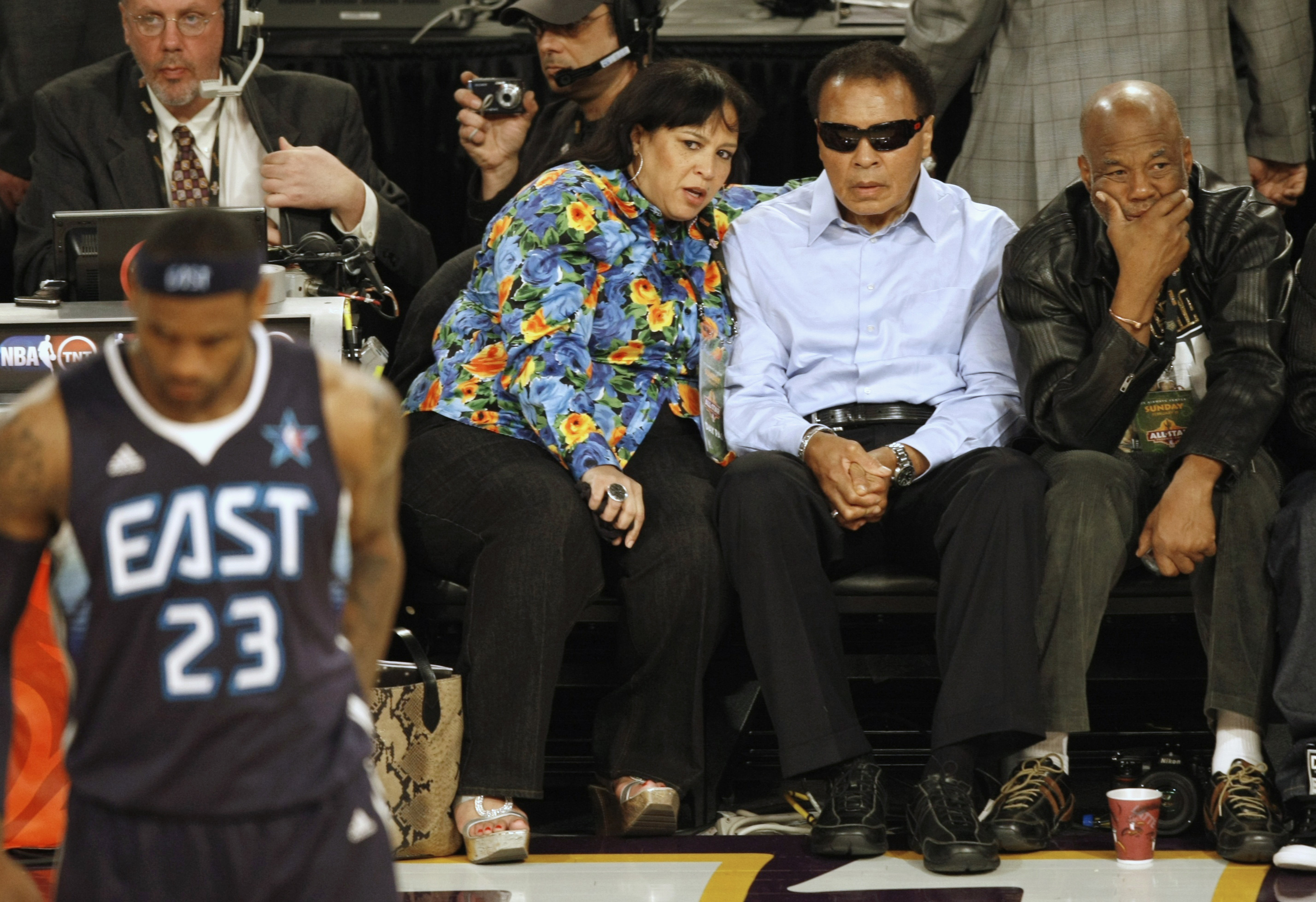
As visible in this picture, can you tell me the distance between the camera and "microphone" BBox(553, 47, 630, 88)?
12.9ft

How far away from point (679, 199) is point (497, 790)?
124 centimetres

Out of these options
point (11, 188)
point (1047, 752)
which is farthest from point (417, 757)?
point (11, 188)

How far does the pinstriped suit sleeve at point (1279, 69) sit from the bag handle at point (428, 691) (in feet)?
7.66

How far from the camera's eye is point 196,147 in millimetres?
3867

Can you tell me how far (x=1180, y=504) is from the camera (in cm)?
305

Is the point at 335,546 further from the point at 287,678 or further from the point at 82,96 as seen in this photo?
the point at 82,96

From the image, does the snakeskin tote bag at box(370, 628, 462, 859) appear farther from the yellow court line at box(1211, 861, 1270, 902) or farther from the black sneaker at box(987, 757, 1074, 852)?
the yellow court line at box(1211, 861, 1270, 902)

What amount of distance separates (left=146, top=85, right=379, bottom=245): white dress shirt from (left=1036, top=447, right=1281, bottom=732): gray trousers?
1684 mm

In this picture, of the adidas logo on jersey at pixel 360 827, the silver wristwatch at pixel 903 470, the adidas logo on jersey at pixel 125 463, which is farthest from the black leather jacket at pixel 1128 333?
the adidas logo on jersey at pixel 125 463

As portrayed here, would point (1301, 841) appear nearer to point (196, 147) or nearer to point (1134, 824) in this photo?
point (1134, 824)

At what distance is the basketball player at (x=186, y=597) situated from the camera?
1.61 meters

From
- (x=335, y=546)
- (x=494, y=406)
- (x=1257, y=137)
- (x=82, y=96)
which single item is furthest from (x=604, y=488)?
(x=1257, y=137)

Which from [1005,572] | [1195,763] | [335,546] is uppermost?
[335,546]

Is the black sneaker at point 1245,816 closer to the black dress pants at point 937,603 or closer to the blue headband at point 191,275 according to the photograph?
the black dress pants at point 937,603
